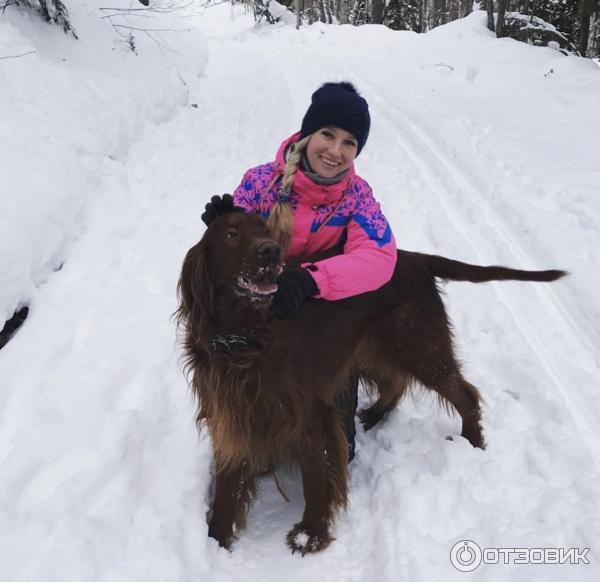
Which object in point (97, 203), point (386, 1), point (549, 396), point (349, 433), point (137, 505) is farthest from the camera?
point (386, 1)

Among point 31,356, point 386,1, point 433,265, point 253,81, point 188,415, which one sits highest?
point 433,265

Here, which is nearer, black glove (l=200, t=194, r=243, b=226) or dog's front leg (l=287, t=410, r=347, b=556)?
black glove (l=200, t=194, r=243, b=226)

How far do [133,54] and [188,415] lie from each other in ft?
23.4

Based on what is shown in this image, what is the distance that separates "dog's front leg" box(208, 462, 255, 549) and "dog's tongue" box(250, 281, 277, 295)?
0.81m

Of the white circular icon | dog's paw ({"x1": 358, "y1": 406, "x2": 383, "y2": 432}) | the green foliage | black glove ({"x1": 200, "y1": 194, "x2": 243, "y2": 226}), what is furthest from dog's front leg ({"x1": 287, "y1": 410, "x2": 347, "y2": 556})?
the green foliage

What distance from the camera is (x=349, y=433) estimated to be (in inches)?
97.3

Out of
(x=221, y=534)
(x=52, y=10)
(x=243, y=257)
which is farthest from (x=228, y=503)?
(x=52, y=10)

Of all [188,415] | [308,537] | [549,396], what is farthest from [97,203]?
[549,396]

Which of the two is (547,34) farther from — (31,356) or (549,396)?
(31,356)

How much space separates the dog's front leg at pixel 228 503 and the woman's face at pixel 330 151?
1.28m

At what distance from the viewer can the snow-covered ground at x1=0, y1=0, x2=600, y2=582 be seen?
6.30 ft

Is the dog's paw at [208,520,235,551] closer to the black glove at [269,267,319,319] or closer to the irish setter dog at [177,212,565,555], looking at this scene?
the irish setter dog at [177,212,565,555]

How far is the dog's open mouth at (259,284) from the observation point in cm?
161

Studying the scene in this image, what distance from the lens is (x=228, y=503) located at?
2.05 meters
